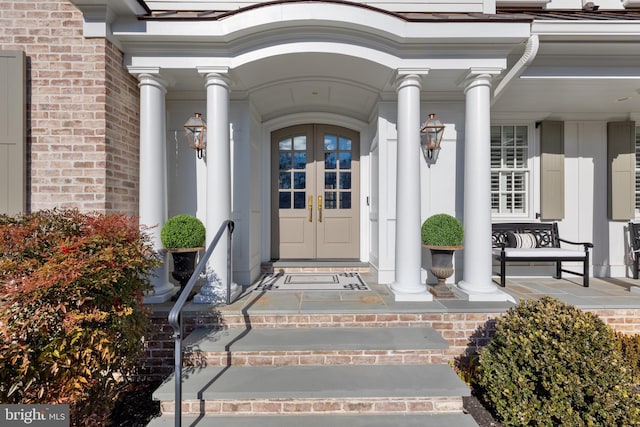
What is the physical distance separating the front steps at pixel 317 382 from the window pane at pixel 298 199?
Result: 2.78 meters

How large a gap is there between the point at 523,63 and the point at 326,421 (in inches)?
164

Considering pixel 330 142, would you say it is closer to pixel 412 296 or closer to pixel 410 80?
pixel 410 80

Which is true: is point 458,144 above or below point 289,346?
above

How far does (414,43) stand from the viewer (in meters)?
3.53

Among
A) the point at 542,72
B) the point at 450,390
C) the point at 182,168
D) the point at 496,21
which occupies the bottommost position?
the point at 450,390

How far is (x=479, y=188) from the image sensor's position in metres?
3.64

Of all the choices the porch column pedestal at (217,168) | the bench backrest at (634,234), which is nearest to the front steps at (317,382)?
the porch column pedestal at (217,168)

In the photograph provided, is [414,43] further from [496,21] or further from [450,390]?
[450,390]

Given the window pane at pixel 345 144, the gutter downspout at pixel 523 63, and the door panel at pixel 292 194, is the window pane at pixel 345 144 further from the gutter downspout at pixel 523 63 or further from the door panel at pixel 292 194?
the gutter downspout at pixel 523 63

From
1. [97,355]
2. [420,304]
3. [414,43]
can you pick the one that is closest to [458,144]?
[414,43]

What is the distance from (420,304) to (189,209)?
10.8ft

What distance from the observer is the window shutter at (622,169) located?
5.08m

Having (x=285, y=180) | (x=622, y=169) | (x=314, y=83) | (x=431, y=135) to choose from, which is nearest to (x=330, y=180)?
(x=285, y=180)

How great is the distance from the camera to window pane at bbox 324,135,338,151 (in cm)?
552
